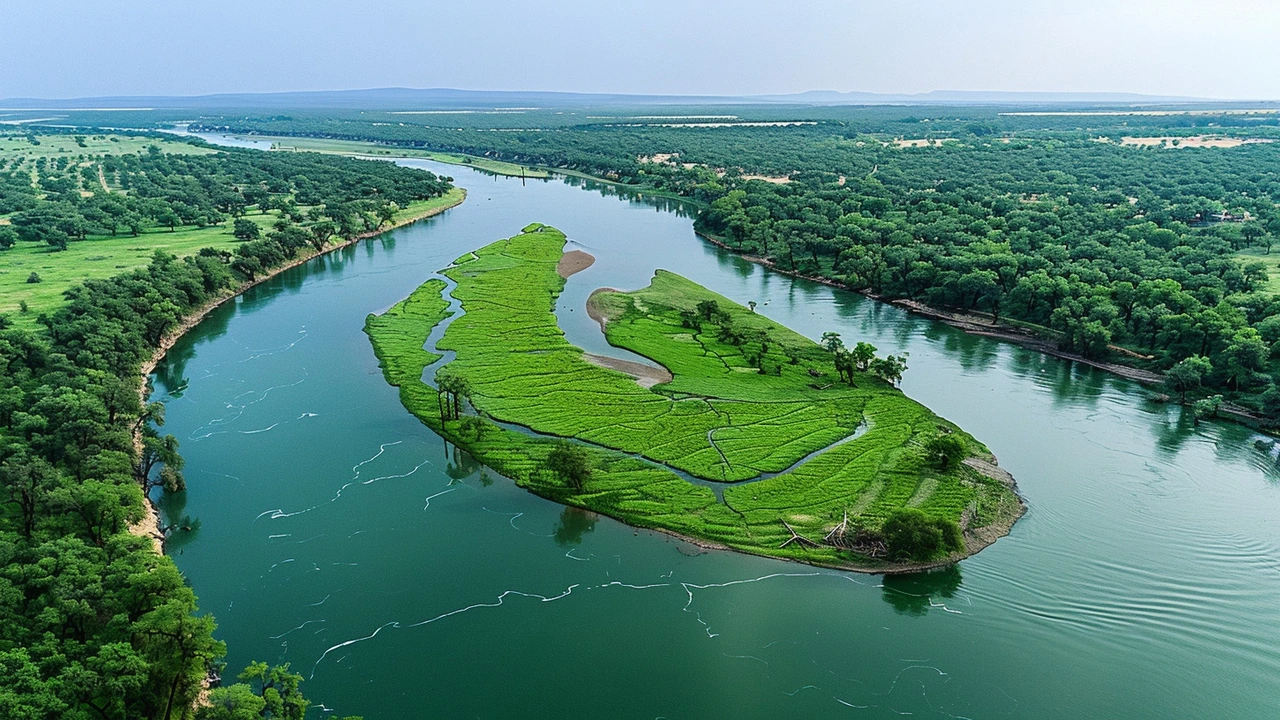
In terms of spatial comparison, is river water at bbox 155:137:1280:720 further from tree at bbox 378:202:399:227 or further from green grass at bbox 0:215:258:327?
tree at bbox 378:202:399:227

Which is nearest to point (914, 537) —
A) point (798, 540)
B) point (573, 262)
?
point (798, 540)

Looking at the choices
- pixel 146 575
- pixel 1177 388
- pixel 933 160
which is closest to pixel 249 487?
pixel 146 575

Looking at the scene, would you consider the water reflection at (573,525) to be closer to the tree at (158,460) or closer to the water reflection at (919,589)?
the water reflection at (919,589)

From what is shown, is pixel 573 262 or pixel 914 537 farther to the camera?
pixel 573 262

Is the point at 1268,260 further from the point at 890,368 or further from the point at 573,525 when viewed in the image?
the point at 573,525

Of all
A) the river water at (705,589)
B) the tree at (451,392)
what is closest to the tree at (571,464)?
the river water at (705,589)

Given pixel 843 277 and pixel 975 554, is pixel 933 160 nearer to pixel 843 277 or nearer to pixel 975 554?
pixel 843 277
